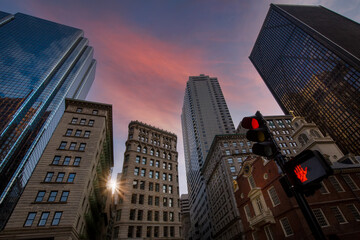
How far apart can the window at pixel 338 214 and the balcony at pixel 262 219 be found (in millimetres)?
7492

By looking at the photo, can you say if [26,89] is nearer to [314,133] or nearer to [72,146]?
[72,146]

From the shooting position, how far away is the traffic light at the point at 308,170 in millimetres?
3465

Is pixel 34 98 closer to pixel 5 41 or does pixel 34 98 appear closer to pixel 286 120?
pixel 5 41

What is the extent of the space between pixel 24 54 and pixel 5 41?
1653 centimetres

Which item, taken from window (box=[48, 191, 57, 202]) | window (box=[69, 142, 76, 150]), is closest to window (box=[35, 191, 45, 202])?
window (box=[48, 191, 57, 202])

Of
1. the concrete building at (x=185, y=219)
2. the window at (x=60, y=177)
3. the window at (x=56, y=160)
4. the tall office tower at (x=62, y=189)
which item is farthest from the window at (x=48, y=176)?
the concrete building at (x=185, y=219)

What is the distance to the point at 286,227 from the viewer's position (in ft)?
78.8

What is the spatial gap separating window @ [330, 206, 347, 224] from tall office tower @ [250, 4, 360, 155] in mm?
74185

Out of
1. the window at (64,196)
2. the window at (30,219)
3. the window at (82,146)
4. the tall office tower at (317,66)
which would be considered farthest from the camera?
the tall office tower at (317,66)

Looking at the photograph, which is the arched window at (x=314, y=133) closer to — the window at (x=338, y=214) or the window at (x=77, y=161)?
the window at (x=338, y=214)

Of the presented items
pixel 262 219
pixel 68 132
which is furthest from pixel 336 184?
pixel 68 132

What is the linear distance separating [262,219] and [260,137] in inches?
1097

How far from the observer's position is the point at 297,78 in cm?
10375

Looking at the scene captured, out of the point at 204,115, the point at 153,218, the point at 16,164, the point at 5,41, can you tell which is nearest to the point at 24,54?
the point at 5,41
